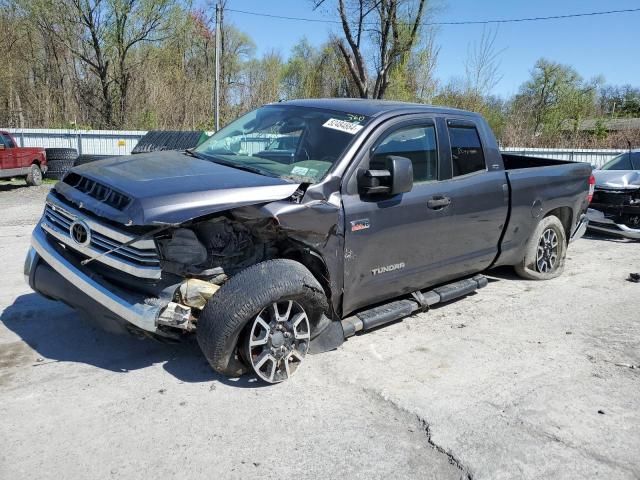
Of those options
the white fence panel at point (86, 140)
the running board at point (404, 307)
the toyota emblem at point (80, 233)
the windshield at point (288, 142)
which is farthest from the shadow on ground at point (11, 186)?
the running board at point (404, 307)

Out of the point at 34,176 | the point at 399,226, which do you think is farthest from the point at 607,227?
the point at 34,176

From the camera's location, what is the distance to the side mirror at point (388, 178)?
4012 millimetres

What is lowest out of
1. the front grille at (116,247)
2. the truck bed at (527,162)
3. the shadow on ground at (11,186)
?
the shadow on ground at (11,186)

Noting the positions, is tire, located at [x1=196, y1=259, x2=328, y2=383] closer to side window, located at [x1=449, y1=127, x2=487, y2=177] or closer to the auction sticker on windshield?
the auction sticker on windshield

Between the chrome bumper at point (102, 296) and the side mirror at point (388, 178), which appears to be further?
the side mirror at point (388, 178)

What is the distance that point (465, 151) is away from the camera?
5.09m

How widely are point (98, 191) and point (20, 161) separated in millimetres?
13358

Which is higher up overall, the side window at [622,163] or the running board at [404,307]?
the side window at [622,163]

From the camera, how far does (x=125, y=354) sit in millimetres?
4105

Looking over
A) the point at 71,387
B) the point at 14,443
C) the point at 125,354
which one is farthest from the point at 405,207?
the point at 14,443

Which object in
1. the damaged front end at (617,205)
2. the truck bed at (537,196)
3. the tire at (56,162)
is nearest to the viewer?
the truck bed at (537,196)

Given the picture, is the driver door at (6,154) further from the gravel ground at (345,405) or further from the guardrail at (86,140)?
the gravel ground at (345,405)

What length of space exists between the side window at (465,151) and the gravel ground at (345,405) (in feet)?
4.71

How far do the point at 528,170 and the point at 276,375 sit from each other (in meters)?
3.67
